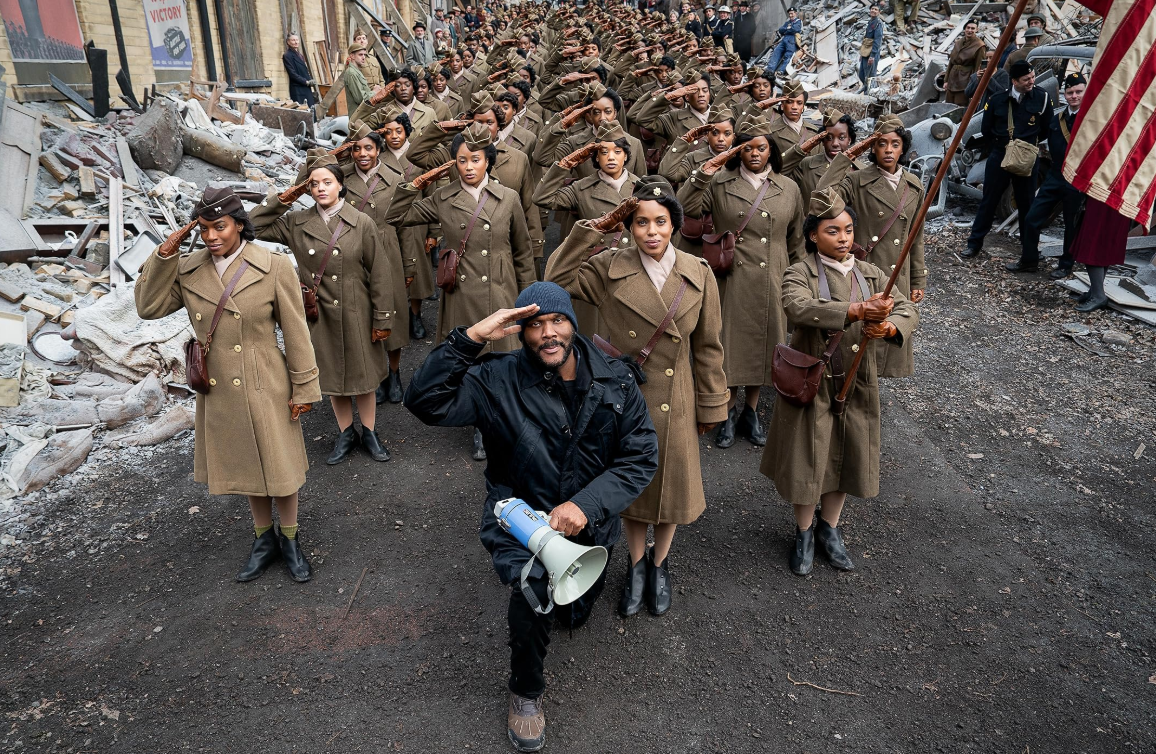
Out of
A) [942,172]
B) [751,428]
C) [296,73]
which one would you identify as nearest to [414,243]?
[751,428]

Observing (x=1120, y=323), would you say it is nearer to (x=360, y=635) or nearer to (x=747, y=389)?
(x=747, y=389)

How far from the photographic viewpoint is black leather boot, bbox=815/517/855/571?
4.73 m

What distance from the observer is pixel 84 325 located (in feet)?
22.3

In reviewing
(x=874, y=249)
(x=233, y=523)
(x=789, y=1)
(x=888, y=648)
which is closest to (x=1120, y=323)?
(x=874, y=249)

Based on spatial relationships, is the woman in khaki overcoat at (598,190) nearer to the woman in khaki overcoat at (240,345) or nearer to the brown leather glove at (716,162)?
the brown leather glove at (716,162)

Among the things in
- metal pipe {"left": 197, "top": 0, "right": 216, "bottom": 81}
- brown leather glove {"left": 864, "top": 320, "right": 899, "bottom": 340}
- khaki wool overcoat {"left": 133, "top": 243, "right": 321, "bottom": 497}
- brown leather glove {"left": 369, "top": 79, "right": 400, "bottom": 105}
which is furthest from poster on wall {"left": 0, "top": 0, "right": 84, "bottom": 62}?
brown leather glove {"left": 864, "top": 320, "right": 899, "bottom": 340}

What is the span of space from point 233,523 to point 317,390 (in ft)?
4.55

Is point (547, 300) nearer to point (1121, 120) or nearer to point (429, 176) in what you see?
point (1121, 120)

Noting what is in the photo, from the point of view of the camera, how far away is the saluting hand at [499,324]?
306cm

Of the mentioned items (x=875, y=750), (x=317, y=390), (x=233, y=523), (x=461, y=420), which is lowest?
(x=233, y=523)

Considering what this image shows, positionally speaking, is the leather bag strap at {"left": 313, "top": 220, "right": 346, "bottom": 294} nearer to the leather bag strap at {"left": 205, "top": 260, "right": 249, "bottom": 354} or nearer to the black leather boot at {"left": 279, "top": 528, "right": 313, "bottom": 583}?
the leather bag strap at {"left": 205, "top": 260, "right": 249, "bottom": 354}

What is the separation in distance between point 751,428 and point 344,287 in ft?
10.5

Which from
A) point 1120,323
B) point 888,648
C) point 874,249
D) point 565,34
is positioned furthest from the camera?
point 565,34

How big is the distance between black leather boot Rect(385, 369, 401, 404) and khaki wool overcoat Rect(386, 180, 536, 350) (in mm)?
1044
